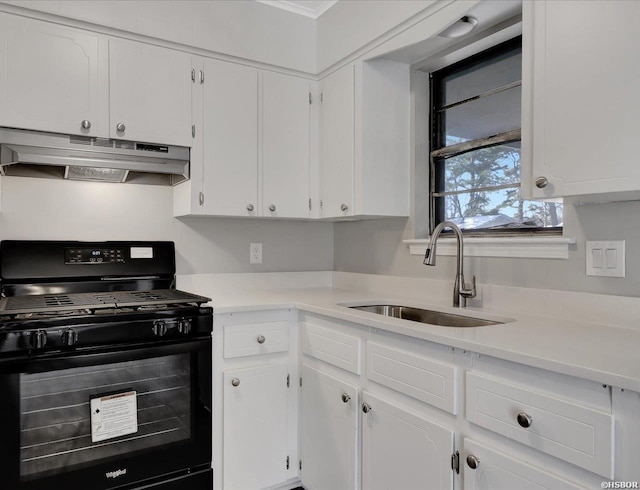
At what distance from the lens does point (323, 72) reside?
100 inches

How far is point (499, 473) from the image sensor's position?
1147mm

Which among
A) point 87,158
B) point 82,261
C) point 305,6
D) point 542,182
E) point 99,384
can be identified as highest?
point 305,6

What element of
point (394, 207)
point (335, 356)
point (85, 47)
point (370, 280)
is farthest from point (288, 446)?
point (85, 47)

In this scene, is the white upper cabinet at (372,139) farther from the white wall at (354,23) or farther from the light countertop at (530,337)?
the light countertop at (530,337)

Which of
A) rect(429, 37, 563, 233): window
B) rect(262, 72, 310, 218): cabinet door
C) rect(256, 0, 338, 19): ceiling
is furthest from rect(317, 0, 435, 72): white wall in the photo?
rect(429, 37, 563, 233): window

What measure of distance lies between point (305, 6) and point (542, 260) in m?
1.85

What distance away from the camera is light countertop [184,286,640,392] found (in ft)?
3.22

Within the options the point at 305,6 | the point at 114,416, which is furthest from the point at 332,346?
the point at 305,6

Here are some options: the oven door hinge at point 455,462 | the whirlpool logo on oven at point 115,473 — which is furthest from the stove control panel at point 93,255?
the oven door hinge at point 455,462

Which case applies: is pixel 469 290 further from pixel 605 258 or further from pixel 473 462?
pixel 473 462

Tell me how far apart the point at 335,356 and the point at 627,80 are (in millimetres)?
1301

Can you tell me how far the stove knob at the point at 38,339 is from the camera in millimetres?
1514

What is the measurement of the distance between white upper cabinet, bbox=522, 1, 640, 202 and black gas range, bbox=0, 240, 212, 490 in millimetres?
1373

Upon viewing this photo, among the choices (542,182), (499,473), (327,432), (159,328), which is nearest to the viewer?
(499,473)
